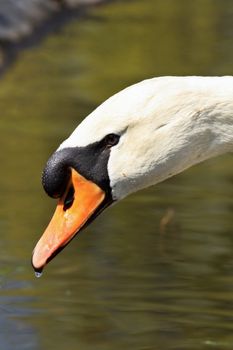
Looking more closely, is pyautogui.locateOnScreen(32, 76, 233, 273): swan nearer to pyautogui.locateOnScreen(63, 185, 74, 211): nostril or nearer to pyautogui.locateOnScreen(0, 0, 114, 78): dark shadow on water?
pyautogui.locateOnScreen(63, 185, 74, 211): nostril

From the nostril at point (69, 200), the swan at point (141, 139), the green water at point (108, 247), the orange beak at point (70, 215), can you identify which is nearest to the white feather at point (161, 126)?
the swan at point (141, 139)

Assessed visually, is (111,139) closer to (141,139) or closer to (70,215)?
(141,139)

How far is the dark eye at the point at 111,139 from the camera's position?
5.29 m

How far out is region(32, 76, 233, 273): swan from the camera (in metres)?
5.27

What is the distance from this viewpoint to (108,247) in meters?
7.66

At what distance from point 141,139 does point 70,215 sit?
0.45 metres

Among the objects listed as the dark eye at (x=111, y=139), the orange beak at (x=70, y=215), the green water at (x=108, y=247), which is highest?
the dark eye at (x=111, y=139)

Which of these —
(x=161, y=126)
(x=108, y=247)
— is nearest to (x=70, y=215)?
(x=161, y=126)

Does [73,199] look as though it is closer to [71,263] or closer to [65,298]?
[65,298]

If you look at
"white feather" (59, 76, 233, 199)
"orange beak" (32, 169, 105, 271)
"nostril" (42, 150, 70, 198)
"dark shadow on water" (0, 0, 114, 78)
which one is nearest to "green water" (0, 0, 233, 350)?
"dark shadow on water" (0, 0, 114, 78)

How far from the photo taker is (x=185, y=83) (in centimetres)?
535

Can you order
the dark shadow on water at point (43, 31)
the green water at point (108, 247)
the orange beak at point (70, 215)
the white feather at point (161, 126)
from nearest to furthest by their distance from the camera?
the white feather at point (161, 126) < the orange beak at point (70, 215) < the green water at point (108, 247) < the dark shadow on water at point (43, 31)

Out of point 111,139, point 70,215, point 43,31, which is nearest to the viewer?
point 111,139

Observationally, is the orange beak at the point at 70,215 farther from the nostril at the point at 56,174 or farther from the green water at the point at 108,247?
the green water at the point at 108,247
